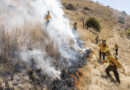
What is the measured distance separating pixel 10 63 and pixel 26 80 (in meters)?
0.75

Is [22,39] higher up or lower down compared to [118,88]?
higher up

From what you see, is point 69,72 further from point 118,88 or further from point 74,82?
point 118,88

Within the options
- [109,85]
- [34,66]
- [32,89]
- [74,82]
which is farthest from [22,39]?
[109,85]

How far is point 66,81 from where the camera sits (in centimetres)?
274

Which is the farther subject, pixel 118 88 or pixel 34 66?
pixel 118 88

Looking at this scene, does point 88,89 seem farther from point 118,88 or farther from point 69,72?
point 118,88

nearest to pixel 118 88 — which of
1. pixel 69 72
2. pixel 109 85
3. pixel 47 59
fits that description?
pixel 109 85

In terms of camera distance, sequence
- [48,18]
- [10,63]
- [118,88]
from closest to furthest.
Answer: [10,63] < [118,88] < [48,18]

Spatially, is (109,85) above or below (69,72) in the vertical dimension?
below

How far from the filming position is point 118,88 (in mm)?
3039

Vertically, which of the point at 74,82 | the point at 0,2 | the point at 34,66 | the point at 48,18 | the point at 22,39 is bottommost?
the point at 74,82

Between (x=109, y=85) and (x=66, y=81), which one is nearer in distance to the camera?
(x=66, y=81)

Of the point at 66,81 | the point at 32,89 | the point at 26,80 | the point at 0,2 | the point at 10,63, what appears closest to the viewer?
the point at 32,89

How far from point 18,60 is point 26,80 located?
755 millimetres
